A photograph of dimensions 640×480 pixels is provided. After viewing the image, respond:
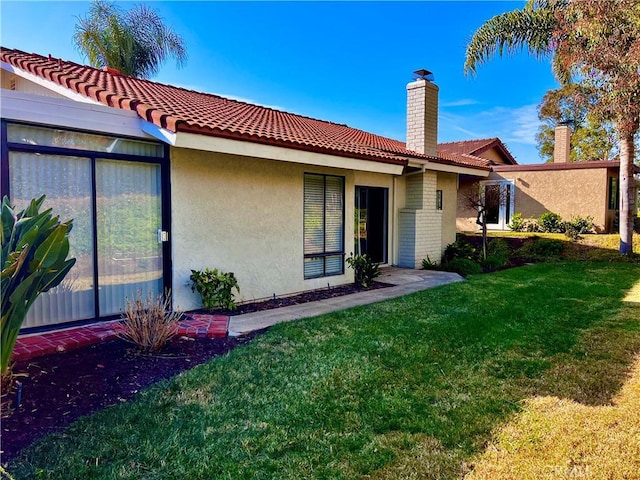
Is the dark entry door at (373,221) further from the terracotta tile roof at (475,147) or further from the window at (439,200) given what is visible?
the terracotta tile roof at (475,147)

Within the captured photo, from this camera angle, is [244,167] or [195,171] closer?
[195,171]

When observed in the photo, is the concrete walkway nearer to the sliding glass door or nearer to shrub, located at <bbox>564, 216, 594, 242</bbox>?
the sliding glass door

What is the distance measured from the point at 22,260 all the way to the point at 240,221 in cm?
461

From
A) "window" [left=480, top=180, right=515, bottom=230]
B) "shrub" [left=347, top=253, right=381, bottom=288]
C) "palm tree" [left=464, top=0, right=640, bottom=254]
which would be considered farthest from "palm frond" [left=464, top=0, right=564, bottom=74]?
"shrub" [left=347, top=253, right=381, bottom=288]

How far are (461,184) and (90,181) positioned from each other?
1962 centimetres

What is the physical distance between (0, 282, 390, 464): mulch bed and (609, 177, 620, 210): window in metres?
20.6

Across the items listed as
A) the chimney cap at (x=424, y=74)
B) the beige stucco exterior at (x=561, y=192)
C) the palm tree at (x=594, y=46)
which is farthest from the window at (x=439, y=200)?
the palm tree at (x=594, y=46)

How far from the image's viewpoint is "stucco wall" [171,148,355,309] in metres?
7.20

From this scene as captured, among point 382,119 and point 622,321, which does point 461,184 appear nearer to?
point 382,119

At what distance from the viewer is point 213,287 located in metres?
7.32

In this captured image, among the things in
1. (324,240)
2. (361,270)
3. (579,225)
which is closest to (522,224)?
(579,225)

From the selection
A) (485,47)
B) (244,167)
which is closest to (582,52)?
(485,47)

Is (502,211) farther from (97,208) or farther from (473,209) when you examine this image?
(97,208)

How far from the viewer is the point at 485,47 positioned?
16.6 metres
